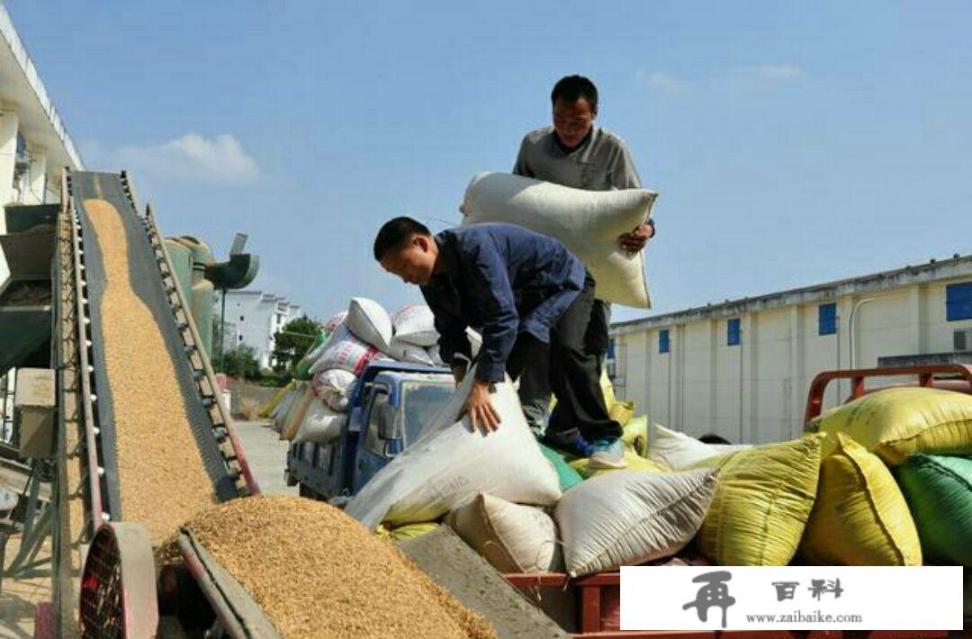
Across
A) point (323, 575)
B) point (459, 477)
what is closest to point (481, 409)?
point (459, 477)

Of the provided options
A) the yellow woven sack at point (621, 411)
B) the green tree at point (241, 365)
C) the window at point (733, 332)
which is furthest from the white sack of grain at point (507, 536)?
the green tree at point (241, 365)

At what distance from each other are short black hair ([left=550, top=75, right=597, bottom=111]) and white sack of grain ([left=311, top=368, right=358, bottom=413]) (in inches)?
200

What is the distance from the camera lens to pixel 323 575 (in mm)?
1972

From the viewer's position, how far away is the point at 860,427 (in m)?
3.17

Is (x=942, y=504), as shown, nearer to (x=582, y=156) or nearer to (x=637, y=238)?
(x=637, y=238)

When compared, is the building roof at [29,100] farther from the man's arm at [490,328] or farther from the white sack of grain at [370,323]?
the man's arm at [490,328]

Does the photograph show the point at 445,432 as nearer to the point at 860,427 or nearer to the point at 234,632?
the point at 234,632

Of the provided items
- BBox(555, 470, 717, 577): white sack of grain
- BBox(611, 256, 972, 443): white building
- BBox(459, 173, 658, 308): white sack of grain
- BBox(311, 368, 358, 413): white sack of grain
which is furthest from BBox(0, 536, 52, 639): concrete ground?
BBox(611, 256, 972, 443): white building

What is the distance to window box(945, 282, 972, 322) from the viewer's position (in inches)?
470

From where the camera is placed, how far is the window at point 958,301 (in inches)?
470

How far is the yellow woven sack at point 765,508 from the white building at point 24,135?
45.0 feet

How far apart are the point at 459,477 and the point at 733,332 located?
1424 centimetres

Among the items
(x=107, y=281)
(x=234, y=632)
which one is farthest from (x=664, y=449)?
(x=107, y=281)

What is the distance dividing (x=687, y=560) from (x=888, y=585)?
2.05ft
